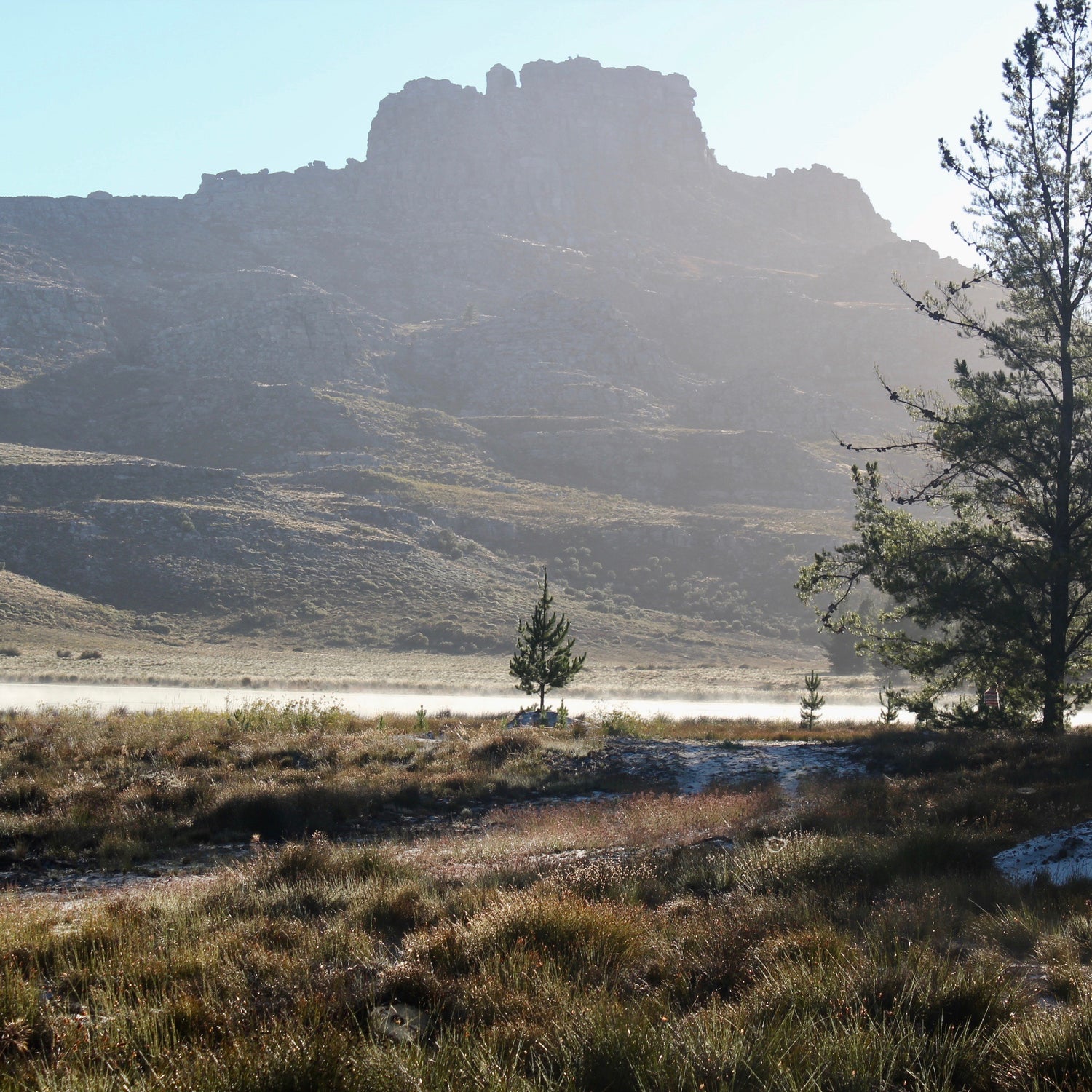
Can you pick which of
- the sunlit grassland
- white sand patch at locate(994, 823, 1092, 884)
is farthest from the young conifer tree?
white sand patch at locate(994, 823, 1092, 884)

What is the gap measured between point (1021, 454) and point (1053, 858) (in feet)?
39.5

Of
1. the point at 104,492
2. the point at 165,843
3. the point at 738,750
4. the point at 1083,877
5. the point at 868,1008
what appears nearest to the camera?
the point at 868,1008

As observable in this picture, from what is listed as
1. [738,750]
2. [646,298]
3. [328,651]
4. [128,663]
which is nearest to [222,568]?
[328,651]

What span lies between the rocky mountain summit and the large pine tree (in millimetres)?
12715

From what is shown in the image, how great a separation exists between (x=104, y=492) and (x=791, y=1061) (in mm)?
86469

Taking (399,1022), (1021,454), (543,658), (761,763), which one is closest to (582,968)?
(399,1022)

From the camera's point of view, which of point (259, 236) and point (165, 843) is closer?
point (165, 843)

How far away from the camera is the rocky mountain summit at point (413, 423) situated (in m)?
71.1

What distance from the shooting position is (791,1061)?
3.37 m

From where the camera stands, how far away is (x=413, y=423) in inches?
4373

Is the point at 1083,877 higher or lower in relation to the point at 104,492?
lower

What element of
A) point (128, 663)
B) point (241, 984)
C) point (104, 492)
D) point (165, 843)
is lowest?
point (128, 663)

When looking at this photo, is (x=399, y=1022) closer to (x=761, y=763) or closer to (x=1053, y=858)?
(x=1053, y=858)

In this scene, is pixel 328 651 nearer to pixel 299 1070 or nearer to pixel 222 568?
pixel 222 568
